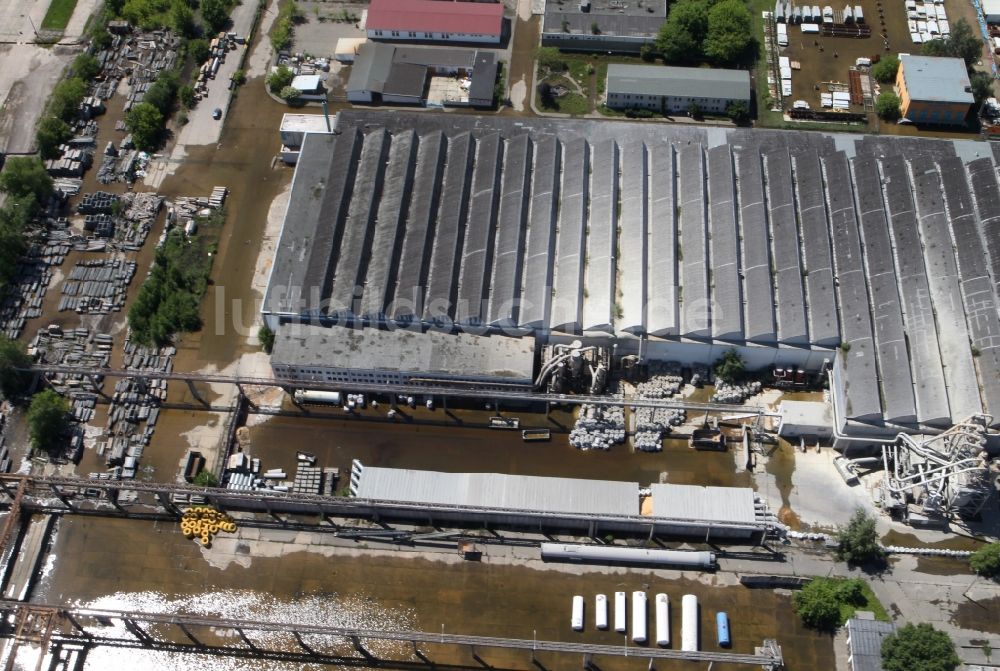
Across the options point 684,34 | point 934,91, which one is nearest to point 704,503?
point 934,91

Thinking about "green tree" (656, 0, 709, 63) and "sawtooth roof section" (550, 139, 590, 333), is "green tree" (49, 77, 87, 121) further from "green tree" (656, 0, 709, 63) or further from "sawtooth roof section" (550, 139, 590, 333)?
"green tree" (656, 0, 709, 63)

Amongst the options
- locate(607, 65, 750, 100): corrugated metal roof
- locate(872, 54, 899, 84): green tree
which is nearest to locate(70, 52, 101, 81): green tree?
locate(607, 65, 750, 100): corrugated metal roof

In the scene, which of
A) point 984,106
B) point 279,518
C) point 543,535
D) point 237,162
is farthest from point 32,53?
point 984,106

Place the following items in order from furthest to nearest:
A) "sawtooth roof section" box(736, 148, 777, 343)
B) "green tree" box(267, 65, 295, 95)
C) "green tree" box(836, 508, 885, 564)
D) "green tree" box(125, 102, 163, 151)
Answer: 1. "green tree" box(267, 65, 295, 95)
2. "green tree" box(125, 102, 163, 151)
3. "sawtooth roof section" box(736, 148, 777, 343)
4. "green tree" box(836, 508, 885, 564)

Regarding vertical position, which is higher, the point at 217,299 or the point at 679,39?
the point at 679,39

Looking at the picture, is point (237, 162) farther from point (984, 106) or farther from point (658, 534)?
point (984, 106)

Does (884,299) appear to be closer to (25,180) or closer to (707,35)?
(707,35)
